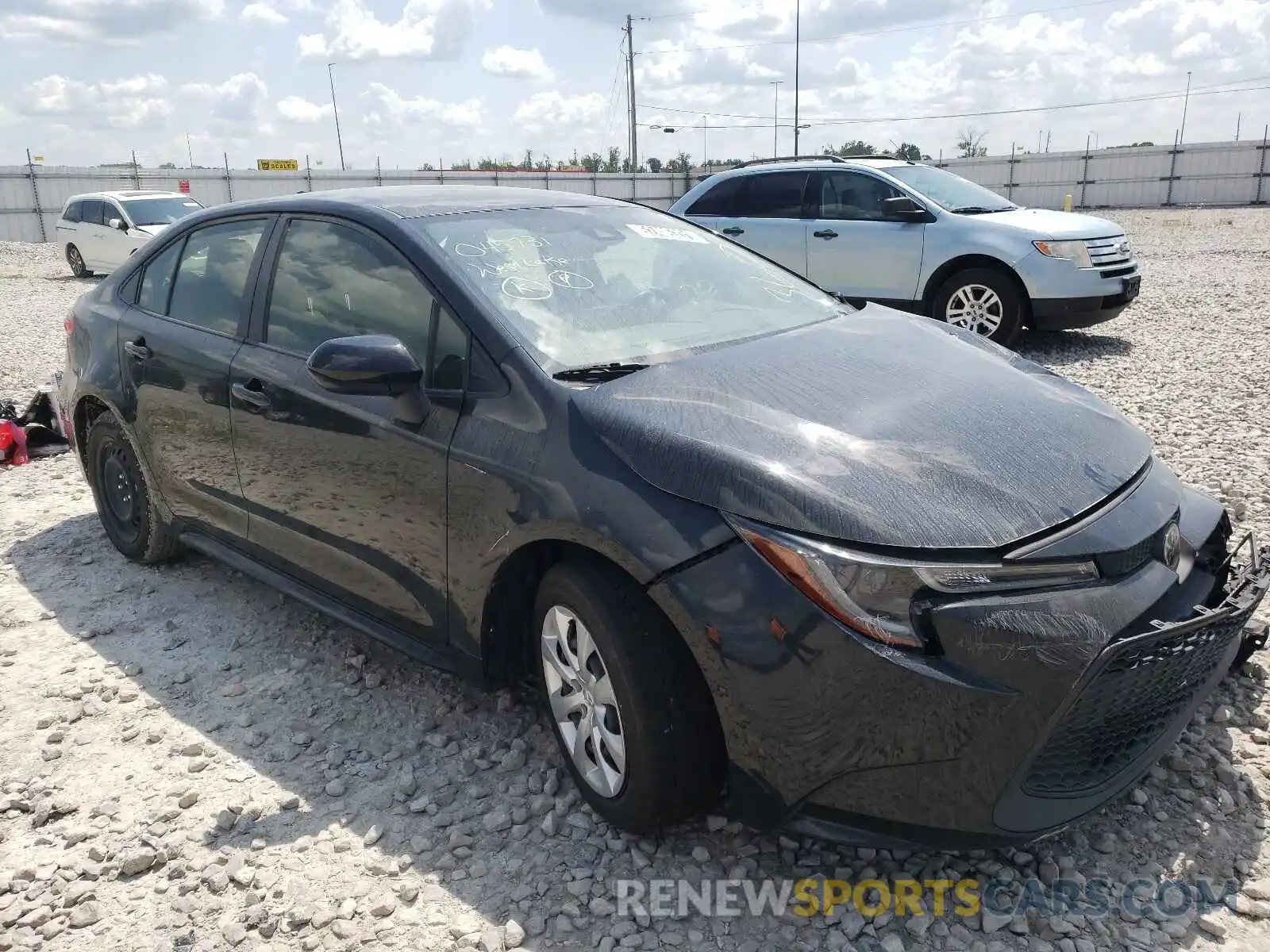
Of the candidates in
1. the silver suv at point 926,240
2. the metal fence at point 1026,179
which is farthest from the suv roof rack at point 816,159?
the metal fence at point 1026,179

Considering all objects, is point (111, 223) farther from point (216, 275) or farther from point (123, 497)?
point (216, 275)

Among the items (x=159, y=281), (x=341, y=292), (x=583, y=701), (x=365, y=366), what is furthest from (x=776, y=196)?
(x=583, y=701)

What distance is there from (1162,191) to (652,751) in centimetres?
3690

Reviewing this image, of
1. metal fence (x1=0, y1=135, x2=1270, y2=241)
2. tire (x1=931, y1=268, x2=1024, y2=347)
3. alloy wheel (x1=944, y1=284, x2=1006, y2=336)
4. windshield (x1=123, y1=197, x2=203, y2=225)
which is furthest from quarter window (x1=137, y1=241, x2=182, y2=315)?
metal fence (x1=0, y1=135, x2=1270, y2=241)

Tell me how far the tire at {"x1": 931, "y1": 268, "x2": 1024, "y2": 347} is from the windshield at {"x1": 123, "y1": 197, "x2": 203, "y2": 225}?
1375cm

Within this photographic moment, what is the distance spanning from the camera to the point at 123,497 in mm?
4500

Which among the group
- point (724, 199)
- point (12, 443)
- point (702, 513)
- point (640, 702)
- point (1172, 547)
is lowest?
point (12, 443)

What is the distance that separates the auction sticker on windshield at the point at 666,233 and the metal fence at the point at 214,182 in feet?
67.1

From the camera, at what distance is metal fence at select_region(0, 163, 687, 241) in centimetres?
2802

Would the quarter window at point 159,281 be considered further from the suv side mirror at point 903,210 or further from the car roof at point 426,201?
the suv side mirror at point 903,210

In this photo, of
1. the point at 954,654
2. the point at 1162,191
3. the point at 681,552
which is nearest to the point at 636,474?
the point at 681,552

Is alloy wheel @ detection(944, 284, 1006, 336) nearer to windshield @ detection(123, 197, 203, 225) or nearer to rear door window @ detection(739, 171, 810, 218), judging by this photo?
rear door window @ detection(739, 171, 810, 218)

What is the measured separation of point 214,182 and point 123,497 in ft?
101

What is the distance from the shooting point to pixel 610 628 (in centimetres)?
231
